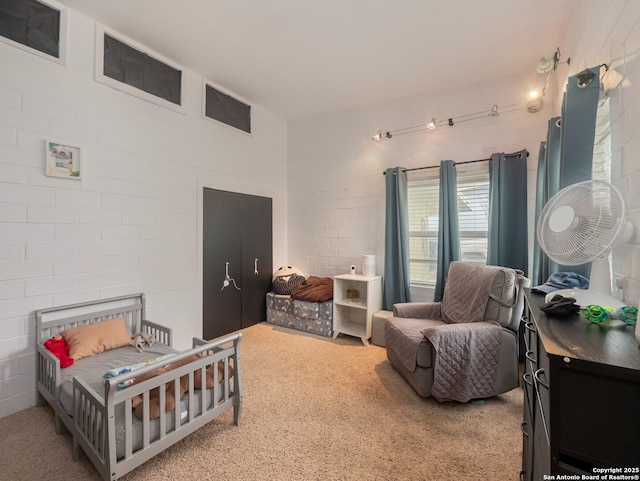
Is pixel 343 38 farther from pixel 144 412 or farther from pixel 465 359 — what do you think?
pixel 144 412

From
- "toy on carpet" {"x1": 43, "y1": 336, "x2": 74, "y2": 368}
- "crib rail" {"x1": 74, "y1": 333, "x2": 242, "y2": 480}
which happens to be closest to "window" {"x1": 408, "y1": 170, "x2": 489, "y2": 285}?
"crib rail" {"x1": 74, "y1": 333, "x2": 242, "y2": 480}

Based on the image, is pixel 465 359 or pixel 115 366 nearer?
pixel 115 366

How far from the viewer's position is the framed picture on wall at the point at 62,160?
2184 millimetres

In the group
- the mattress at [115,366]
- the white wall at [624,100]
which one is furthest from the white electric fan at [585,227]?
the mattress at [115,366]

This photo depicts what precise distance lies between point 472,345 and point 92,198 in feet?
10.6

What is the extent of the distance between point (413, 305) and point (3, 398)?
328 cm

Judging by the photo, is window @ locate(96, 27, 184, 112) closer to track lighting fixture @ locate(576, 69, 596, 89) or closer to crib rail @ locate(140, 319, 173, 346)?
crib rail @ locate(140, 319, 173, 346)

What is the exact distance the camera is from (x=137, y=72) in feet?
8.88

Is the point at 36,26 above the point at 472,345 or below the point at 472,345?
above

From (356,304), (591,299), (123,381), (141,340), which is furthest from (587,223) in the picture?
(141,340)

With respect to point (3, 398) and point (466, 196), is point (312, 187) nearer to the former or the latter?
point (466, 196)

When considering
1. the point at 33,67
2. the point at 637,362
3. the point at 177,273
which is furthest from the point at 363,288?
the point at 33,67

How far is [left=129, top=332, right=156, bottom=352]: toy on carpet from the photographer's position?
2315 millimetres

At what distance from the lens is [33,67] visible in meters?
2.13
